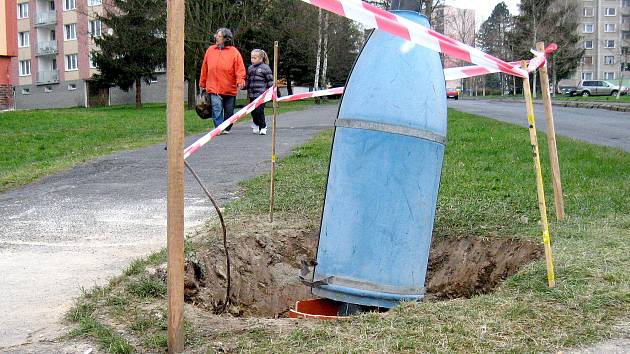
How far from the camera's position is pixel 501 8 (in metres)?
116

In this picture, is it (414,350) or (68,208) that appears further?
(68,208)

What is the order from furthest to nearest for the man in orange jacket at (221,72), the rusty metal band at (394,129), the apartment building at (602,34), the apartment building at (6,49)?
the apartment building at (602,34) → the apartment building at (6,49) → the man in orange jacket at (221,72) → the rusty metal band at (394,129)

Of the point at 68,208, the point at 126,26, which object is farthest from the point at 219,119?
the point at 126,26

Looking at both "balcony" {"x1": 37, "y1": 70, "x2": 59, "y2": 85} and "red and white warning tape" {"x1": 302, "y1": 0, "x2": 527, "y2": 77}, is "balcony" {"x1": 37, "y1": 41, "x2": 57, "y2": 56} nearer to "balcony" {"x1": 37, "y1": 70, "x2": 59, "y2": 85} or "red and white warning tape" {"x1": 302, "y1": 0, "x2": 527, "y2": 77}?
"balcony" {"x1": 37, "y1": 70, "x2": 59, "y2": 85}

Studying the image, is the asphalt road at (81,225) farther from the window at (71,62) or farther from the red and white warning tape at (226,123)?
the window at (71,62)

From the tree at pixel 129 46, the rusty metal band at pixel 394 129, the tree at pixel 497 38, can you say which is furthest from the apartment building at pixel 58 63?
the rusty metal band at pixel 394 129

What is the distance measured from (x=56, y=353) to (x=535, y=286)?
247 cm

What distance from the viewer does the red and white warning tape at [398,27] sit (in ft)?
10.9

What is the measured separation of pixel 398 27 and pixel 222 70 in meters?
10.3

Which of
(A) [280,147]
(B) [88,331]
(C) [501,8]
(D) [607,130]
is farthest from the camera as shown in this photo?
(C) [501,8]

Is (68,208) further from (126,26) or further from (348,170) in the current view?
(126,26)

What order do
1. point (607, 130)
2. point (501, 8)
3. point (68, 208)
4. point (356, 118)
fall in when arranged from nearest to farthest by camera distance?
point (356, 118) → point (68, 208) → point (607, 130) → point (501, 8)

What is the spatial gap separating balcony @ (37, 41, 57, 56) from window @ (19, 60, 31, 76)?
2.20m

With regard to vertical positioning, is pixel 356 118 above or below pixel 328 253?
above
